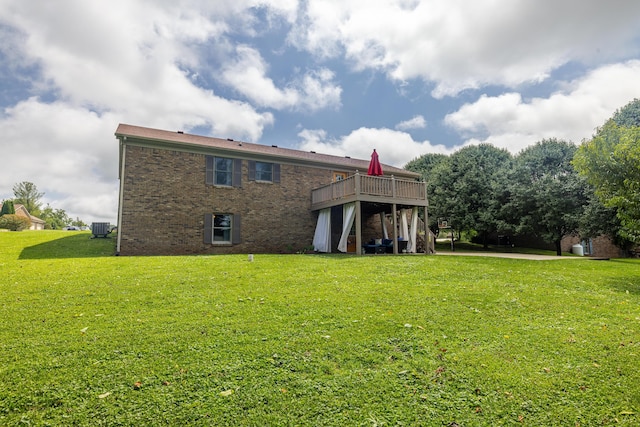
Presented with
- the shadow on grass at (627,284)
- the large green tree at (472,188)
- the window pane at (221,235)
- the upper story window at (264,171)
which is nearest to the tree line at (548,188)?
the large green tree at (472,188)

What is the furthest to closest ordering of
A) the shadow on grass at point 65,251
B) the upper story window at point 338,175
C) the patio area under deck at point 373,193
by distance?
1. the upper story window at point 338,175
2. the patio area under deck at point 373,193
3. the shadow on grass at point 65,251

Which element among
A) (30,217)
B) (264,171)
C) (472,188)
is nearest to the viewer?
(264,171)

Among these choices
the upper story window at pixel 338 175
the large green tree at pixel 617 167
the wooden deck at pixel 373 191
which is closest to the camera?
the large green tree at pixel 617 167

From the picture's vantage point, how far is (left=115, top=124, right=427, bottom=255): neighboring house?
14.1m

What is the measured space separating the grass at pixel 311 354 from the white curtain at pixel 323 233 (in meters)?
9.26

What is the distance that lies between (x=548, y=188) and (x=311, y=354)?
23.8m

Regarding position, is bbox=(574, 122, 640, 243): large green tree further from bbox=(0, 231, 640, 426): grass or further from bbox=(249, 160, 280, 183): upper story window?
bbox=(249, 160, 280, 183): upper story window

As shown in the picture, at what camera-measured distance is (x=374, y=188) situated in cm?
1487

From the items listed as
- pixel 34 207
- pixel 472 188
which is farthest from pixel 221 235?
pixel 34 207

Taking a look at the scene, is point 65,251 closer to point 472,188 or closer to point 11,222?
point 11,222

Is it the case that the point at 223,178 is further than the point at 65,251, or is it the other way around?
the point at 223,178

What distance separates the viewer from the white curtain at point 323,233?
16.4 metres

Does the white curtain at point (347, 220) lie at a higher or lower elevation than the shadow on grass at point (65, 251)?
higher

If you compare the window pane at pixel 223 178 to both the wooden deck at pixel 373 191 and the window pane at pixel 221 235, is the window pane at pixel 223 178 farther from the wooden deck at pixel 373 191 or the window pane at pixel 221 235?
the wooden deck at pixel 373 191
